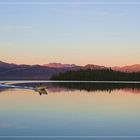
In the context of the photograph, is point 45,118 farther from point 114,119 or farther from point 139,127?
point 139,127

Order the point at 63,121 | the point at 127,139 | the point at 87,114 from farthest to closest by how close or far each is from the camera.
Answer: the point at 87,114 → the point at 63,121 → the point at 127,139

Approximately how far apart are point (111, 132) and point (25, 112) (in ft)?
17.1

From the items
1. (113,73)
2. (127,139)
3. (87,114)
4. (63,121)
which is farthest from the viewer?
(113,73)

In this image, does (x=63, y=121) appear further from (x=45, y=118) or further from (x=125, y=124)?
(x=125, y=124)

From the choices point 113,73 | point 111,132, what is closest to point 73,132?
point 111,132

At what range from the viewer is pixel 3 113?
44.8 ft

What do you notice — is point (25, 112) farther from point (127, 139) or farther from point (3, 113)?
point (127, 139)

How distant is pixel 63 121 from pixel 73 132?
2253 millimetres

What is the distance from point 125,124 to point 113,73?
61.6 m

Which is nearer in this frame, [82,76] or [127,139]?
[127,139]

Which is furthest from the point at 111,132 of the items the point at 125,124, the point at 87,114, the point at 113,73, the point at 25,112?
the point at 113,73

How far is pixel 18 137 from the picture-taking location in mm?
8648

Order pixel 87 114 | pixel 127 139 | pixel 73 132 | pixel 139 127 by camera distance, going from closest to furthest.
Answer: pixel 127 139
pixel 73 132
pixel 139 127
pixel 87 114

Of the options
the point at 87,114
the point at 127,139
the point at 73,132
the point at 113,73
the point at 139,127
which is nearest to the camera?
the point at 127,139
